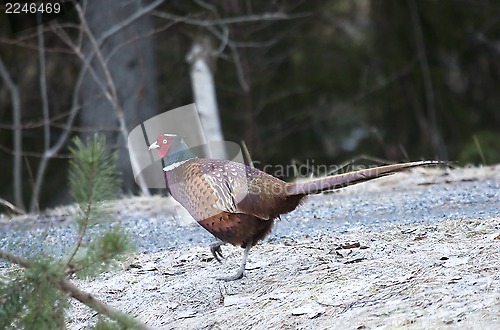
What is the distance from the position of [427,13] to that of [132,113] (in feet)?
15.7

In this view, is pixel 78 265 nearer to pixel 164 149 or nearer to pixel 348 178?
pixel 348 178

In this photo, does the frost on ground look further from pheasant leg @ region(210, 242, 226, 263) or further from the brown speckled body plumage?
the brown speckled body plumage

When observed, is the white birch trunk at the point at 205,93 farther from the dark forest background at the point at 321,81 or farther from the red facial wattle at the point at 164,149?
the red facial wattle at the point at 164,149

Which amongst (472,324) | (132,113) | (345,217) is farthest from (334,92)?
(472,324)

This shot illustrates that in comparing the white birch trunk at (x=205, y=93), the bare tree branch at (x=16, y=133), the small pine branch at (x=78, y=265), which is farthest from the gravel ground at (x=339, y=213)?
the bare tree branch at (x=16, y=133)

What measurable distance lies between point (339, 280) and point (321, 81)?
904cm

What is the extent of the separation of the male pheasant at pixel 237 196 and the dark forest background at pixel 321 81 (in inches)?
281

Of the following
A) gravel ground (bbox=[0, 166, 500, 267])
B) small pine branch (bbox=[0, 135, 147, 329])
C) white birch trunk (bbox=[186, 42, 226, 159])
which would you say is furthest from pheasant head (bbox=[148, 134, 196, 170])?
white birch trunk (bbox=[186, 42, 226, 159])

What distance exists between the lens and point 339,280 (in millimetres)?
3990

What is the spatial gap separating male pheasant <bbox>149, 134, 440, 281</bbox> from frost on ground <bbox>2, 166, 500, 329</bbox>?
28 cm

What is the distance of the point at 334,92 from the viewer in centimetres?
1291

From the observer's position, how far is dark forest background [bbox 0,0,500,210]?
39.9ft

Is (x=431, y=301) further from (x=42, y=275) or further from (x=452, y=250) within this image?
(x=42, y=275)

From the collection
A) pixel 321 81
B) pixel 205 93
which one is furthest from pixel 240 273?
pixel 321 81
